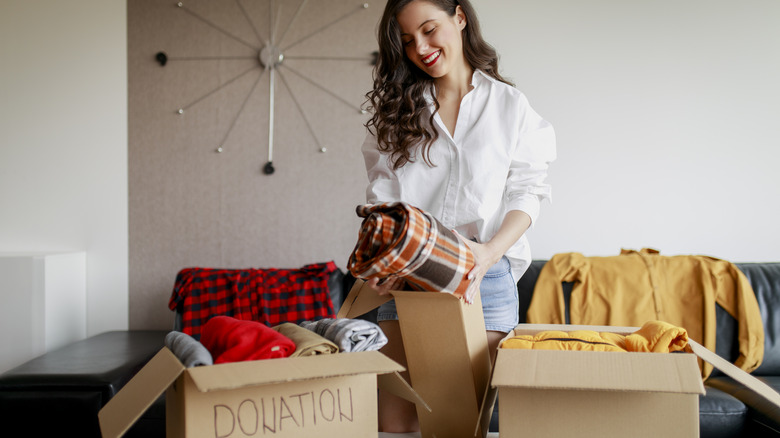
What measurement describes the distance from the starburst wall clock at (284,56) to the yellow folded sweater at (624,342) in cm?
216

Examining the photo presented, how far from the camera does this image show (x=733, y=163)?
2.88 meters

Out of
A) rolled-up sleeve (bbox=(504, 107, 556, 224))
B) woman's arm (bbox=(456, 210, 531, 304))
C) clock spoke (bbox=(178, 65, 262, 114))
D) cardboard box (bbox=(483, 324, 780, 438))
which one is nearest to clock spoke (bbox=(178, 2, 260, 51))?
clock spoke (bbox=(178, 65, 262, 114))

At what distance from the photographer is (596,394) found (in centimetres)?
95

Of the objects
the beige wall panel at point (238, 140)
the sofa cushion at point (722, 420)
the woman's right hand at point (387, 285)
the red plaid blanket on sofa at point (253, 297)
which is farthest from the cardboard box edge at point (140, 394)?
the beige wall panel at point (238, 140)

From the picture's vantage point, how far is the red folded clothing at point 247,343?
2.91ft

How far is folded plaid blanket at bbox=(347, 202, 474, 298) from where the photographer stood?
927 mm

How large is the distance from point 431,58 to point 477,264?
518 mm

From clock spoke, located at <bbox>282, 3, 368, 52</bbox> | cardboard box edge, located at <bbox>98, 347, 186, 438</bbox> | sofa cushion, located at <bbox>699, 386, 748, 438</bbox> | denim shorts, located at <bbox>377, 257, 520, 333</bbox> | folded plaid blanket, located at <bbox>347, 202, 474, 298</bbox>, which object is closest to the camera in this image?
cardboard box edge, located at <bbox>98, 347, 186, 438</bbox>

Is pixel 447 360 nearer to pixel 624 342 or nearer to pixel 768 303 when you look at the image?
pixel 624 342

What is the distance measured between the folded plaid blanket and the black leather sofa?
1.32 m

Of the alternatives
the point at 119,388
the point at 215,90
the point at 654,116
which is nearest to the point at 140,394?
the point at 119,388

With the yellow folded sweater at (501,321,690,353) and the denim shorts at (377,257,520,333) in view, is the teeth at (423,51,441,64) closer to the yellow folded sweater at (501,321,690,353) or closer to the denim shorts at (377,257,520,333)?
the denim shorts at (377,257,520,333)

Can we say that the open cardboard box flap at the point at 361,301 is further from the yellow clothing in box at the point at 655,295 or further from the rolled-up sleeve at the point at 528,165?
the yellow clothing in box at the point at 655,295

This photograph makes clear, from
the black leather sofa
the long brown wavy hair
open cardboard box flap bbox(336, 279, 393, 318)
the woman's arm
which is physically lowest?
the black leather sofa
